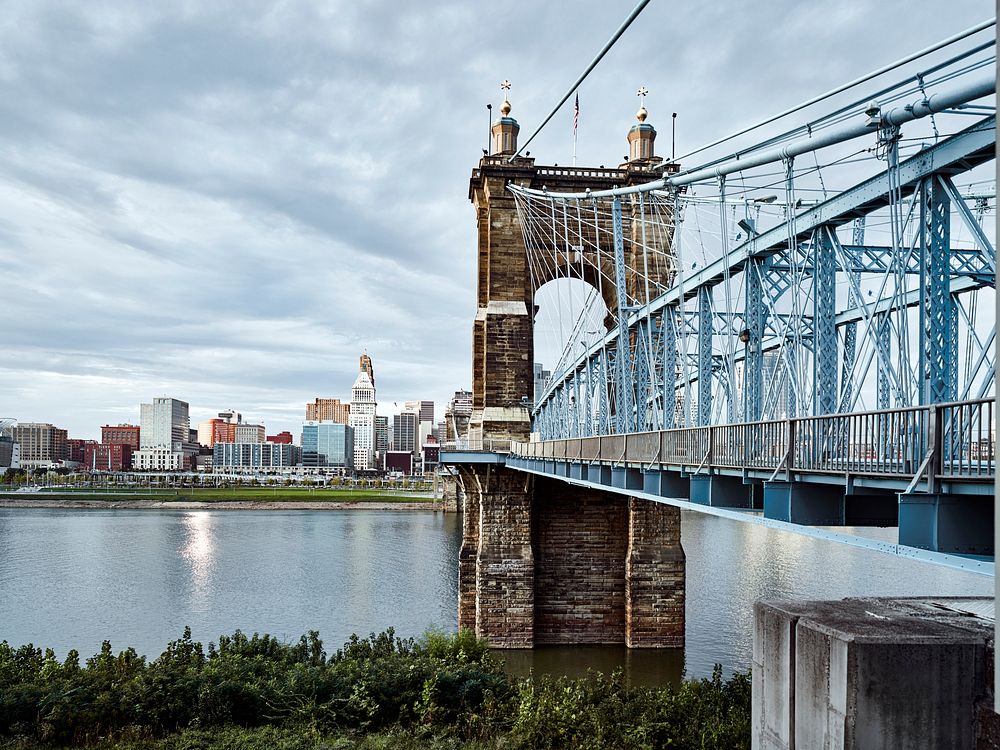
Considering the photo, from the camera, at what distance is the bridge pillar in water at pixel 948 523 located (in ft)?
Result: 20.2

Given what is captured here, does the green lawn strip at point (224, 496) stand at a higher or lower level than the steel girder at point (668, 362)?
lower

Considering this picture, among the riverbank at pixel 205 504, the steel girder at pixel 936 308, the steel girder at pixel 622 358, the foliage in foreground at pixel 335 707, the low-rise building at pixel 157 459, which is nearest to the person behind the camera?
the steel girder at pixel 936 308

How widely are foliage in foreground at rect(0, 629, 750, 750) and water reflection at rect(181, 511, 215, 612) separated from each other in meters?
14.2

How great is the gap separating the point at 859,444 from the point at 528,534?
1707 centimetres

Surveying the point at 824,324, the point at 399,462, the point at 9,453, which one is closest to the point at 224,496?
the point at 399,462

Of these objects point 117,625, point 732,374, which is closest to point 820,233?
point 732,374

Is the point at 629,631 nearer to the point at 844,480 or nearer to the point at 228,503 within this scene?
the point at 844,480

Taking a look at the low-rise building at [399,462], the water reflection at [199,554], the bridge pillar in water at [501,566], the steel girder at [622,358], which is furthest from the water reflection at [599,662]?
the low-rise building at [399,462]

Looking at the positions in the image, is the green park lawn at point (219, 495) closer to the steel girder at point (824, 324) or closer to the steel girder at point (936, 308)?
the steel girder at point (824, 324)

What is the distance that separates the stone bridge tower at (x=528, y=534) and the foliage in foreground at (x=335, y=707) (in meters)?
7.42

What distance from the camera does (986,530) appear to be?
6199 millimetres

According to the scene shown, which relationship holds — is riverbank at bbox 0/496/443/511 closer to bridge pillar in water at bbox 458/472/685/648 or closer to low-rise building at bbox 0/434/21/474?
bridge pillar in water at bbox 458/472/685/648

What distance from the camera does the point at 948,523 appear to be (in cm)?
616

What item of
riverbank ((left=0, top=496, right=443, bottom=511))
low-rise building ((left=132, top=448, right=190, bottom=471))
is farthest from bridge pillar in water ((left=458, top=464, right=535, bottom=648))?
low-rise building ((left=132, top=448, right=190, bottom=471))
